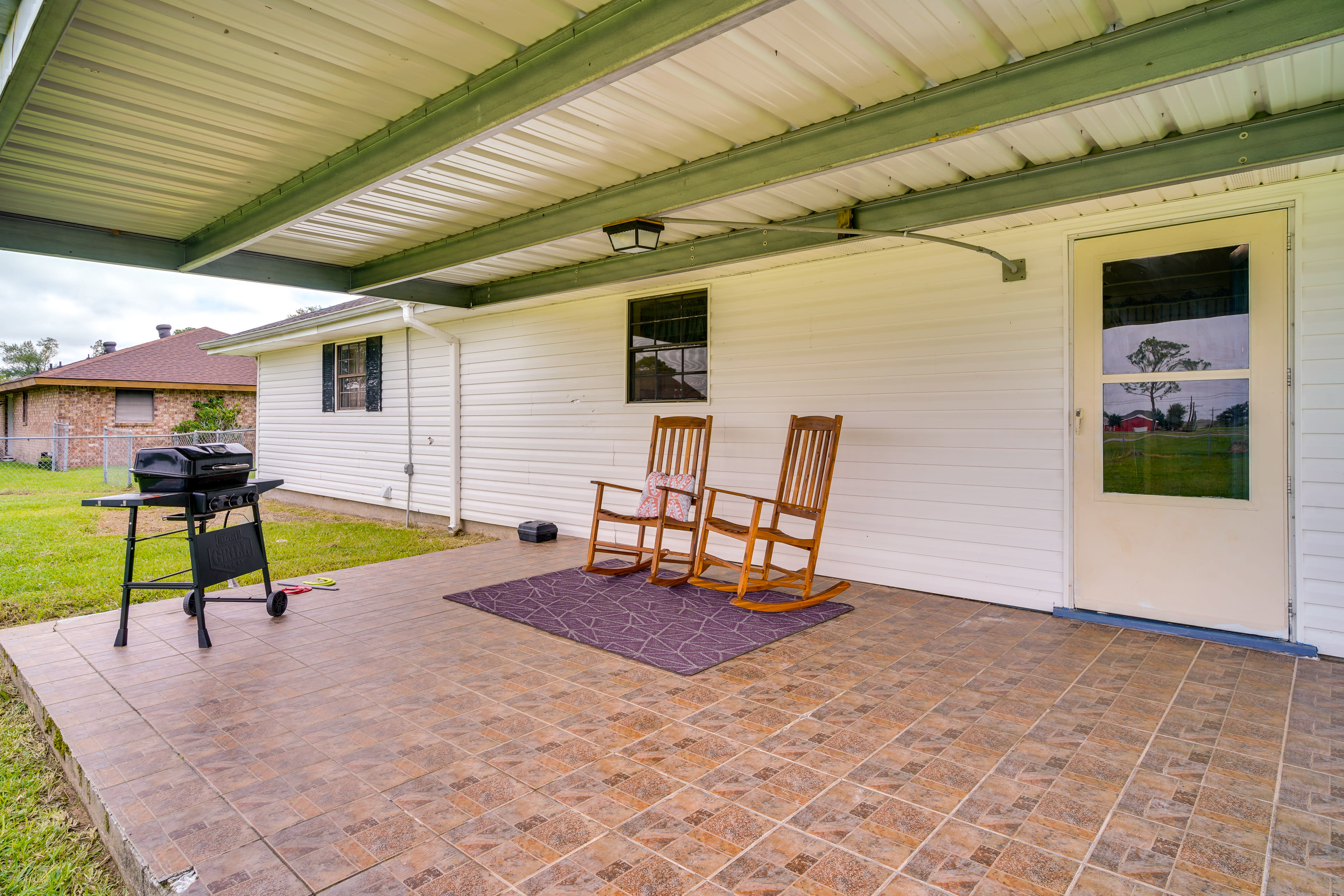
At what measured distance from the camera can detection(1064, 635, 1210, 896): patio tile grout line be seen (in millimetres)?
1741

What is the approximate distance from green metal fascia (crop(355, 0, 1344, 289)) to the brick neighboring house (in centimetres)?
1527

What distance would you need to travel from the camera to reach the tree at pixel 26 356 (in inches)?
1540

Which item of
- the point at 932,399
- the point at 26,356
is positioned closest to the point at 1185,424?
the point at 932,399

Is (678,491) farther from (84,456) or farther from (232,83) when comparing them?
(84,456)

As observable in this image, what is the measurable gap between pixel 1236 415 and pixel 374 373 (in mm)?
8983

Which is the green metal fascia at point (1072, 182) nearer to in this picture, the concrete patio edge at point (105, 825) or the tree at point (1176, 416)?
the tree at point (1176, 416)

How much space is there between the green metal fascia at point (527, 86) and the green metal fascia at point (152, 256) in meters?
1.63

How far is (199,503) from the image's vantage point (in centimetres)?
365

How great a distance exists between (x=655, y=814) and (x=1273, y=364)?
12.3 feet

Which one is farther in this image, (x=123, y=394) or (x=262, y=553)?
(x=123, y=394)

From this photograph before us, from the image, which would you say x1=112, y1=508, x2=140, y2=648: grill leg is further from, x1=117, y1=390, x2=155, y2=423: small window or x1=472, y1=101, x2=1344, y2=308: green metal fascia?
x1=117, y1=390, x2=155, y2=423: small window

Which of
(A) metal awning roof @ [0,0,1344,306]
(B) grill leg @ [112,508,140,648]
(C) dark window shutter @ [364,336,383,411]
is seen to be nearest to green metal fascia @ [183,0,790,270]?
(A) metal awning roof @ [0,0,1344,306]

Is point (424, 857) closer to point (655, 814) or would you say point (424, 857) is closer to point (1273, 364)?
point (655, 814)

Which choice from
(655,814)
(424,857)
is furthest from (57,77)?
(655,814)
